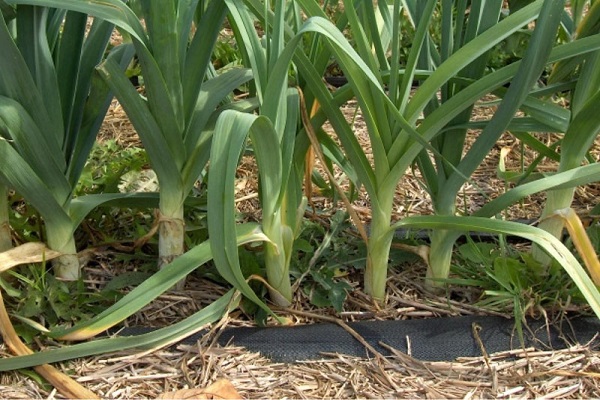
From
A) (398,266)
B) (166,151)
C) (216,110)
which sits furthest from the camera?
(398,266)

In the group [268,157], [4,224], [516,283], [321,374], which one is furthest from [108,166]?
[516,283]

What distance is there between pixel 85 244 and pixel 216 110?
1.39 ft

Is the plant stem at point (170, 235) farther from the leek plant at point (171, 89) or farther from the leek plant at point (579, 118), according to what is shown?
the leek plant at point (579, 118)

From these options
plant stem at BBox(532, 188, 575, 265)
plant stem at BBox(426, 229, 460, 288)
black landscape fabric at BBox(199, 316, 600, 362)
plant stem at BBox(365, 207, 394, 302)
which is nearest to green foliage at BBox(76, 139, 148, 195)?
black landscape fabric at BBox(199, 316, 600, 362)

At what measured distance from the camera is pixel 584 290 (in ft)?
4.34

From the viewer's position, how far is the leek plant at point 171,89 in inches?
52.3

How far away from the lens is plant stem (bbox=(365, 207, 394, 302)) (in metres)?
1.47

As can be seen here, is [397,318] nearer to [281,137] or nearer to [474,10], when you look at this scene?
[281,137]

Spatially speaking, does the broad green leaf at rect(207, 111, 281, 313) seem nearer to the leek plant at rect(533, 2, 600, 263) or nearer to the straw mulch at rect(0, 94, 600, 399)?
the straw mulch at rect(0, 94, 600, 399)

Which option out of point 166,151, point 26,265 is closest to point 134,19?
point 166,151

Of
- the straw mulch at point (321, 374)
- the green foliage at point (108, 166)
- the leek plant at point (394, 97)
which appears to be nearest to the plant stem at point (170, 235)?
the straw mulch at point (321, 374)

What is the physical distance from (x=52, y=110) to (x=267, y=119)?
1.40ft

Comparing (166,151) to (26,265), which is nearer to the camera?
(166,151)

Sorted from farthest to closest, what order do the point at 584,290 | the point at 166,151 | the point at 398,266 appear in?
the point at 398,266
the point at 166,151
the point at 584,290
